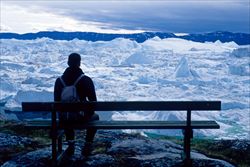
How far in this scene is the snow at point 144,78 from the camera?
161 feet

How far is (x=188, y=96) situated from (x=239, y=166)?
5673 cm

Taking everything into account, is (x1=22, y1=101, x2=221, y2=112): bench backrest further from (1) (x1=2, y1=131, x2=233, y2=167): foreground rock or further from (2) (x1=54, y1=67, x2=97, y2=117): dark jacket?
(1) (x1=2, y1=131, x2=233, y2=167): foreground rock

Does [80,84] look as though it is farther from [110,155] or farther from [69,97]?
[110,155]

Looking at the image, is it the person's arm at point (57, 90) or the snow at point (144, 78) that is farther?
the snow at point (144, 78)

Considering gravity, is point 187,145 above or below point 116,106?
below

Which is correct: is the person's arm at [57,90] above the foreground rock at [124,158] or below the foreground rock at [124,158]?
above

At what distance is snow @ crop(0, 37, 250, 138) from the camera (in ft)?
161

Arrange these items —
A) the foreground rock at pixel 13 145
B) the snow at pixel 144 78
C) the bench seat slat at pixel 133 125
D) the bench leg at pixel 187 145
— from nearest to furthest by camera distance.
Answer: the bench leg at pixel 187 145, the bench seat slat at pixel 133 125, the foreground rock at pixel 13 145, the snow at pixel 144 78

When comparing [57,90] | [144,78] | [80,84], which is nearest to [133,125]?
[80,84]

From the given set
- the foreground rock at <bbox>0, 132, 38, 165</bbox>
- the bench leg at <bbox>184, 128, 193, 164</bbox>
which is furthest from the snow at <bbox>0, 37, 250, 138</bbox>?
the bench leg at <bbox>184, 128, 193, 164</bbox>

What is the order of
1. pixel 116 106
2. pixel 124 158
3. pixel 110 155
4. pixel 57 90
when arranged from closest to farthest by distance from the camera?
pixel 116 106 → pixel 57 90 → pixel 124 158 → pixel 110 155

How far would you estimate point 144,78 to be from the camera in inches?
2918

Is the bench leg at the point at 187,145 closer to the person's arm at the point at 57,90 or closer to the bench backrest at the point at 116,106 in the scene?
the bench backrest at the point at 116,106

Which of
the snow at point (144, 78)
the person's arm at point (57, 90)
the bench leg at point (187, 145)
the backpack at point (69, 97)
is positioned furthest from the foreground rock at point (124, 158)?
the snow at point (144, 78)
